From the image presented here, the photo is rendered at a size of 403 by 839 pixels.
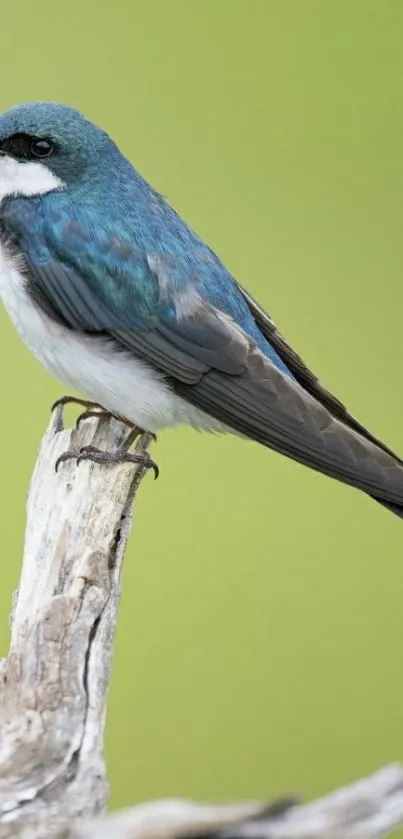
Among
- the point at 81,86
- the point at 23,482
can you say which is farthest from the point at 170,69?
the point at 23,482

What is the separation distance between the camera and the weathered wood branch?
1160 millimetres

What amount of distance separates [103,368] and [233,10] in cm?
209

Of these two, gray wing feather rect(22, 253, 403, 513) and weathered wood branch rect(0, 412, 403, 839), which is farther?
gray wing feather rect(22, 253, 403, 513)

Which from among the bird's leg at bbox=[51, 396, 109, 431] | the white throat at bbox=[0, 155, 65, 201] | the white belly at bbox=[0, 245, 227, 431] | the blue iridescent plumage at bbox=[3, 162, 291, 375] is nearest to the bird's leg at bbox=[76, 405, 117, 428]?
the bird's leg at bbox=[51, 396, 109, 431]

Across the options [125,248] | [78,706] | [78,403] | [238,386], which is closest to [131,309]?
[125,248]

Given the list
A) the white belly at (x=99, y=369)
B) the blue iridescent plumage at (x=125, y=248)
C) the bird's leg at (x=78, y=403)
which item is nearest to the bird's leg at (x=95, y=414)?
the bird's leg at (x=78, y=403)

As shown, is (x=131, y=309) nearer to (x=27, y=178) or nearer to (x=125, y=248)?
(x=125, y=248)

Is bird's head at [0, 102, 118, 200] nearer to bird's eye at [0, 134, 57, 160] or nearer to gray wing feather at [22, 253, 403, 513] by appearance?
bird's eye at [0, 134, 57, 160]

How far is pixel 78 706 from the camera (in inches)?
60.6

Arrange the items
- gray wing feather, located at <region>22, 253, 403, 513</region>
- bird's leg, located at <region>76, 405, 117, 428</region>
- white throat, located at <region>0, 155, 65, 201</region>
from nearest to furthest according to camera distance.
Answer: gray wing feather, located at <region>22, 253, 403, 513</region> → white throat, located at <region>0, 155, 65, 201</region> → bird's leg, located at <region>76, 405, 117, 428</region>

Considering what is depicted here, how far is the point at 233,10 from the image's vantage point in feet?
13.2

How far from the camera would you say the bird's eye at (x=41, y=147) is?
2.36 meters

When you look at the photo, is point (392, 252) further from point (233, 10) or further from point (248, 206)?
point (233, 10)

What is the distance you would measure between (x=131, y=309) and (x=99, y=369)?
4.5 inches
